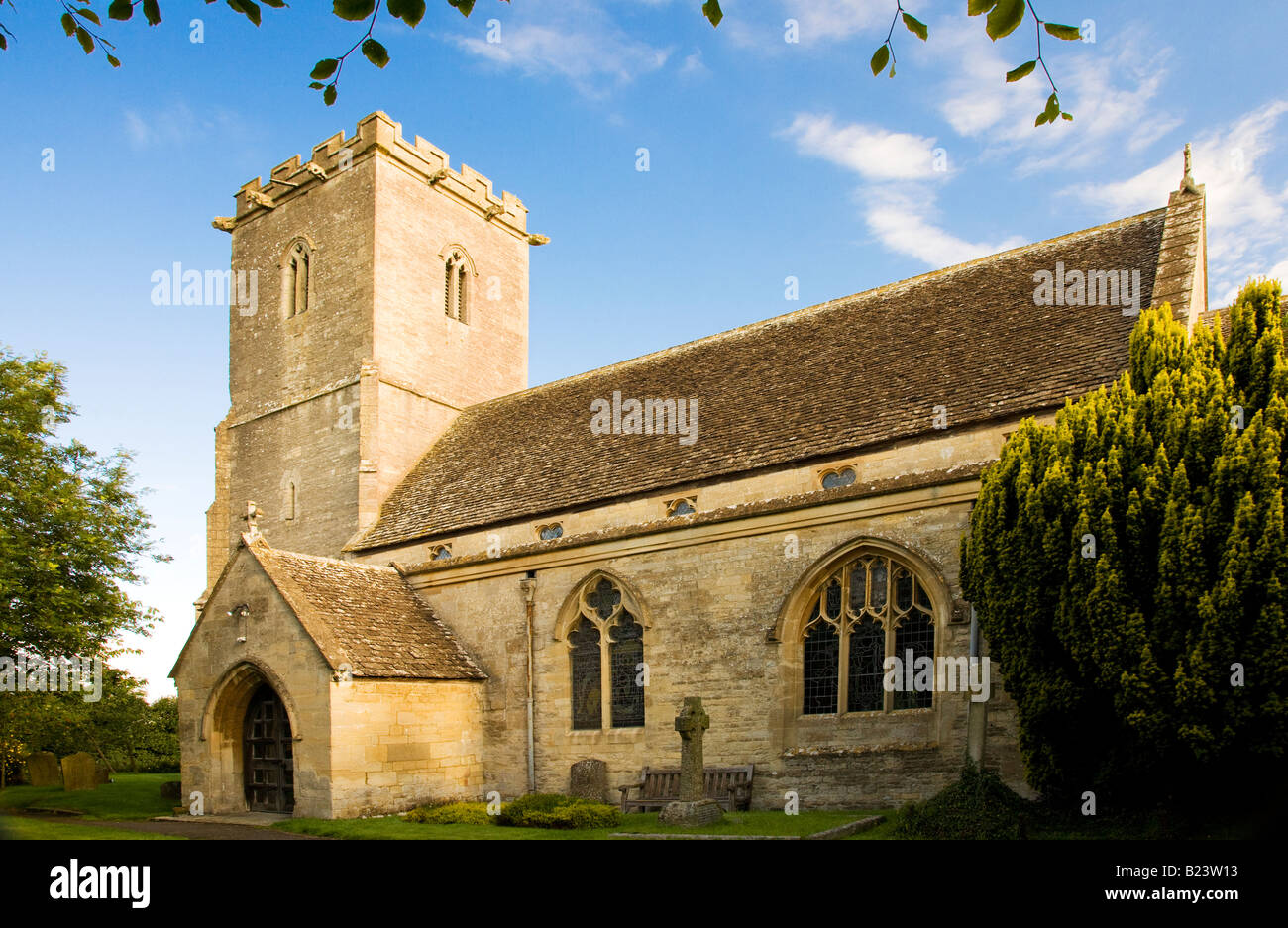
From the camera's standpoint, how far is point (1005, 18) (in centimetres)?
461

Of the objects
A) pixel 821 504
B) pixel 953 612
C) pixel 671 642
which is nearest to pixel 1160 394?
pixel 953 612

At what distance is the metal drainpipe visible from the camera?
721 inches

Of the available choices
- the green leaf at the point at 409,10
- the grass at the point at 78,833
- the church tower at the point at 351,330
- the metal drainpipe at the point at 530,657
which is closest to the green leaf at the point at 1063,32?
the green leaf at the point at 409,10

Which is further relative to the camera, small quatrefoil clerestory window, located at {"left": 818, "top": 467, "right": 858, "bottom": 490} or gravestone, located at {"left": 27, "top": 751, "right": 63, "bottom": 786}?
gravestone, located at {"left": 27, "top": 751, "right": 63, "bottom": 786}

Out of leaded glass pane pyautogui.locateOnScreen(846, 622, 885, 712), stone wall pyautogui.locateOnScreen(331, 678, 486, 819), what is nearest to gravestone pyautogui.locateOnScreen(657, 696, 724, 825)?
leaded glass pane pyautogui.locateOnScreen(846, 622, 885, 712)

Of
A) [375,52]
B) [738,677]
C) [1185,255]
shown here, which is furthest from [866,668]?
[375,52]

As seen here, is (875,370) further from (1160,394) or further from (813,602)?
(1160,394)

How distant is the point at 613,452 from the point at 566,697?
197 inches

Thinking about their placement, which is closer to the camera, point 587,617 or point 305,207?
point 587,617

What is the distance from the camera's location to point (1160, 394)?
10828mm

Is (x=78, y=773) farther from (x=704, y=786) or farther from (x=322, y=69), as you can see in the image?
(x=322, y=69)

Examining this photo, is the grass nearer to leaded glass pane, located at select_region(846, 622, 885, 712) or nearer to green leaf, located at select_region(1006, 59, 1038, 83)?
leaded glass pane, located at select_region(846, 622, 885, 712)

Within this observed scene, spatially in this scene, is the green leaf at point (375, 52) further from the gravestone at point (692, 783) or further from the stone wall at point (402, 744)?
the stone wall at point (402, 744)

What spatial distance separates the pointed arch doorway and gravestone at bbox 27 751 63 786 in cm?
1087
